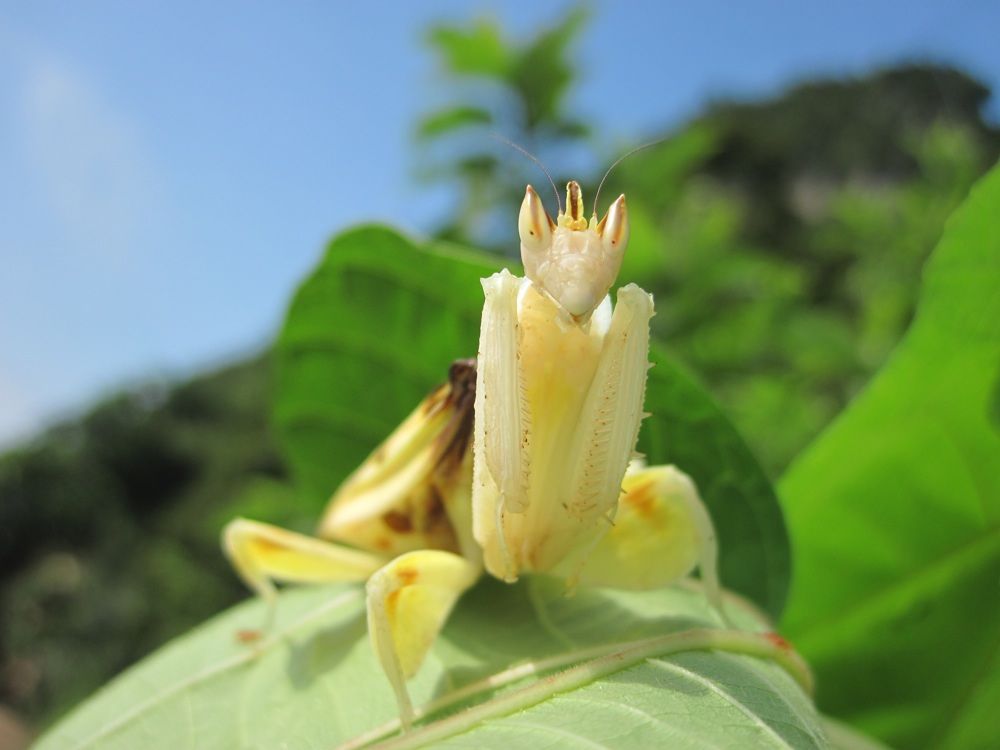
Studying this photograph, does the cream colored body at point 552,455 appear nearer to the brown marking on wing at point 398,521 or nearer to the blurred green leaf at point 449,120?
the brown marking on wing at point 398,521

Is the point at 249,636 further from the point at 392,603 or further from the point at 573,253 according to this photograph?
the point at 573,253

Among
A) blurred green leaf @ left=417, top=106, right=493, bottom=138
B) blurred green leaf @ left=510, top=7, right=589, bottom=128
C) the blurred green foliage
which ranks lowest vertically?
the blurred green foliage

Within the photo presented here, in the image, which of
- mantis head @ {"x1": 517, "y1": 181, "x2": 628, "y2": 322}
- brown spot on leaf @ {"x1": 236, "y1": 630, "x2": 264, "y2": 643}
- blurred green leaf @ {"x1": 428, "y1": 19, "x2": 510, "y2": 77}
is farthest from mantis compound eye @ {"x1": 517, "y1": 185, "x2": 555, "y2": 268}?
blurred green leaf @ {"x1": 428, "y1": 19, "x2": 510, "y2": 77}

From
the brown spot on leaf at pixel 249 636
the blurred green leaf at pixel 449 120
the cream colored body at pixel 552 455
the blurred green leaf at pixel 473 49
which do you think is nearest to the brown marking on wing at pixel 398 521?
the cream colored body at pixel 552 455

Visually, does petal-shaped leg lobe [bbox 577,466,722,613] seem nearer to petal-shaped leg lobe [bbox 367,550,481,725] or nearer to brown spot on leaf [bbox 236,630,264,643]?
petal-shaped leg lobe [bbox 367,550,481,725]

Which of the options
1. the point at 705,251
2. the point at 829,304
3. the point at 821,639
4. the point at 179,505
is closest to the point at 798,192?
the point at 829,304

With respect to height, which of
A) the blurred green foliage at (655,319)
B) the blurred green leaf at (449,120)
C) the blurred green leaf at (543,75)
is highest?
the blurred green leaf at (543,75)

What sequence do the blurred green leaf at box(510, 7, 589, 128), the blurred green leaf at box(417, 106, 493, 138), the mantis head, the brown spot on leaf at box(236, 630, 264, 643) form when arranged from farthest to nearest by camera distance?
the blurred green leaf at box(510, 7, 589, 128) < the blurred green leaf at box(417, 106, 493, 138) < the brown spot on leaf at box(236, 630, 264, 643) < the mantis head
